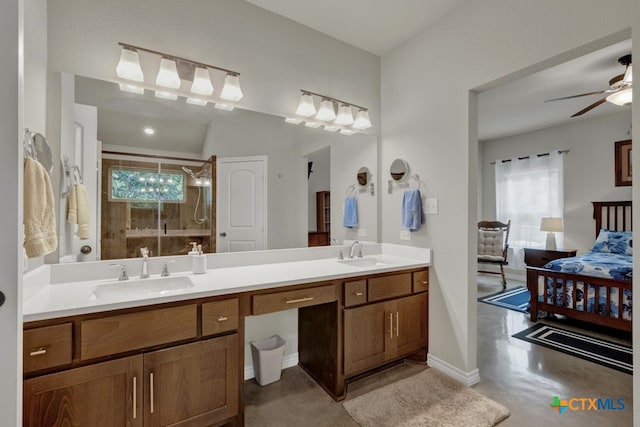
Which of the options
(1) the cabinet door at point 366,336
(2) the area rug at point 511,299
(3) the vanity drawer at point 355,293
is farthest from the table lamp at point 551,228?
(3) the vanity drawer at point 355,293

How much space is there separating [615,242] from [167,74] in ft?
16.8

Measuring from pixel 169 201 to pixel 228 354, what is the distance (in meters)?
1.02

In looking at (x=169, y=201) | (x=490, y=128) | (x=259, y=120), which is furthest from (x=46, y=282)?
(x=490, y=128)

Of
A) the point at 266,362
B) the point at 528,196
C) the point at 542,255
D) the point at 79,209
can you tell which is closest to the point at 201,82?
the point at 79,209

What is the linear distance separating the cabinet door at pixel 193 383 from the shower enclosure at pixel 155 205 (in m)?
0.70

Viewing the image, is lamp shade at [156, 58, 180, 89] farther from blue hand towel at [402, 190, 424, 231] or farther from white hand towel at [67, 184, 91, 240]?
blue hand towel at [402, 190, 424, 231]

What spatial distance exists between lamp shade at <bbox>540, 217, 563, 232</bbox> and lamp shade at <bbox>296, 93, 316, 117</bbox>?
4.22m

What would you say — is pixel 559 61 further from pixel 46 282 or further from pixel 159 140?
pixel 46 282

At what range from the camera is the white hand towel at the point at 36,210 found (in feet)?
3.61

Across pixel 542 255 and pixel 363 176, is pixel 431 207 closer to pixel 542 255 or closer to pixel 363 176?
pixel 363 176

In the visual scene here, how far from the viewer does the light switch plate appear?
2322 mm

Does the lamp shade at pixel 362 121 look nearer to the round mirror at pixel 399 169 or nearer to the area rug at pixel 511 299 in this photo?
the round mirror at pixel 399 169

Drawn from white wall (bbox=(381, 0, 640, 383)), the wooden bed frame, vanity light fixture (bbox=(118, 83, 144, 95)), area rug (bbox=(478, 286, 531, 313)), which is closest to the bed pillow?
the wooden bed frame

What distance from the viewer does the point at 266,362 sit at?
6.72ft
